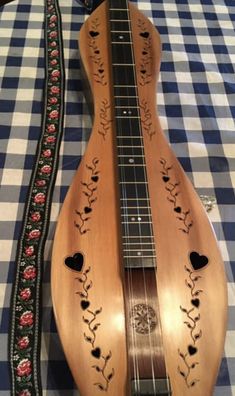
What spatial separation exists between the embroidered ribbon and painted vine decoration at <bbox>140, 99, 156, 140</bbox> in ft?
0.65

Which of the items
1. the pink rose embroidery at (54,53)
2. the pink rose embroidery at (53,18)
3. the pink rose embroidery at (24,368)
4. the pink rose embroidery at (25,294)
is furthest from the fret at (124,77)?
the pink rose embroidery at (24,368)

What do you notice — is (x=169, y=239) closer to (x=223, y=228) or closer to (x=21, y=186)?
(x=223, y=228)

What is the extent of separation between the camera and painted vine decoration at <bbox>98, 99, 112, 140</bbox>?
2.61 feet

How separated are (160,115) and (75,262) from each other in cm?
46

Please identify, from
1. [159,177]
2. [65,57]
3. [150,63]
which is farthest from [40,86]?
[159,177]

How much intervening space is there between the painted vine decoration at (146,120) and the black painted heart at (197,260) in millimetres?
261

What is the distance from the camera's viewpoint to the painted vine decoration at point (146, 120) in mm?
806

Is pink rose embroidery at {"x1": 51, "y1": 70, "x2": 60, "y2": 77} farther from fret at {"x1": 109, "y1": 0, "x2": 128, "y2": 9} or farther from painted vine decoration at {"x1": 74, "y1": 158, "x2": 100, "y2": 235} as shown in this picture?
painted vine decoration at {"x1": 74, "y1": 158, "x2": 100, "y2": 235}

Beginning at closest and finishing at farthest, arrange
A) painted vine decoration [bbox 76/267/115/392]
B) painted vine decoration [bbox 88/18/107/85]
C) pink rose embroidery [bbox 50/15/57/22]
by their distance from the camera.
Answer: painted vine decoration [bbox 76/267/115/392], painted vine decoration [bbox 88/18/107/85], pink rose embroidery [bbox 50/15/57/22]

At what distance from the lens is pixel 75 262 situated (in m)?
0.65

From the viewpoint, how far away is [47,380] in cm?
63

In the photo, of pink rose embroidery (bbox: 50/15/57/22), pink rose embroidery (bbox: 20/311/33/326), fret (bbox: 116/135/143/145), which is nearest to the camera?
pink rose embroidery (bbox: 20/311/33/326)

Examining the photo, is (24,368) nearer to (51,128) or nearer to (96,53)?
(51,128)

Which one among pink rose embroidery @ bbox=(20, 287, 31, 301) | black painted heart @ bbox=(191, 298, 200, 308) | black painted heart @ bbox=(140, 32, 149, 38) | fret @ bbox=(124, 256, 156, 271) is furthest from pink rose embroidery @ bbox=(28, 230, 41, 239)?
black painted heart @ bbox=(140, 32, 149, 38)
